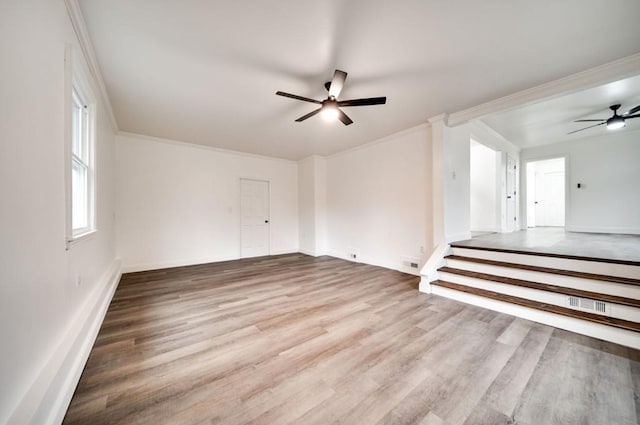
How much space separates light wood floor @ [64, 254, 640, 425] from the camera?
136 centimetres

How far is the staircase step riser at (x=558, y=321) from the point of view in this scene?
2049 millimetres

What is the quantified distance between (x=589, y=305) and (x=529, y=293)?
0.46 metres

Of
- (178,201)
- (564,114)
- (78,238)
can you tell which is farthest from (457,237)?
(178,201)

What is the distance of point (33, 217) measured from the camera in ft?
3.85

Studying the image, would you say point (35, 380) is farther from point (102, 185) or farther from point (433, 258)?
point (433, 258)

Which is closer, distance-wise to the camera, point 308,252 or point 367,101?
point 367,101

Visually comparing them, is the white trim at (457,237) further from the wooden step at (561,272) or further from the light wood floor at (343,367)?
the light wood floor at (343,367)

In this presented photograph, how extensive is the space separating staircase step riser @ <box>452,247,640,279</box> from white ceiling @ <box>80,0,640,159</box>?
7.23 ft

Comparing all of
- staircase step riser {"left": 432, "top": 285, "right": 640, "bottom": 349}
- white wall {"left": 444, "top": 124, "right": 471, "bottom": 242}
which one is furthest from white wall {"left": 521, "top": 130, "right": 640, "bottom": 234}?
staircase step riser {"left": 432, "top": 285, "right": 640, "bottom": 349}

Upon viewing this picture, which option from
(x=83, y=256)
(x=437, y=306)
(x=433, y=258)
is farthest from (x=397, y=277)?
(x=83, y=256)

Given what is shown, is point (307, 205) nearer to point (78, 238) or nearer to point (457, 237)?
point (457, 237)

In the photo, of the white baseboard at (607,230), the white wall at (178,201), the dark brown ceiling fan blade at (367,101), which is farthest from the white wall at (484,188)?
the white wall at (178,201)

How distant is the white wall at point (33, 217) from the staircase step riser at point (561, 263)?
4541mm

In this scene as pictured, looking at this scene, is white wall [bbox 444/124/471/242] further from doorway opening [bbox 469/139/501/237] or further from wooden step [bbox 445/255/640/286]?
doorway opening [bbox 469/139/501/237]
